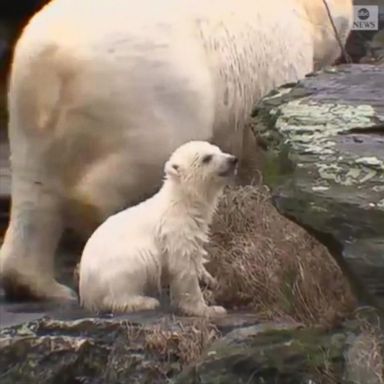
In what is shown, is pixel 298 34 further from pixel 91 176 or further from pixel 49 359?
pixel 49 359

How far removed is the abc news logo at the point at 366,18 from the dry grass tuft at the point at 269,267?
413 cm

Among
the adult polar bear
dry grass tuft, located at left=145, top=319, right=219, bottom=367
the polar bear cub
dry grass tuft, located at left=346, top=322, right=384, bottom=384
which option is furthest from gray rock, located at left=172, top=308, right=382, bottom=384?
the adult polar bear

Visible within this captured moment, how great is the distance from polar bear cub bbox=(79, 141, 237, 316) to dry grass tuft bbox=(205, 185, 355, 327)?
20 centimetres

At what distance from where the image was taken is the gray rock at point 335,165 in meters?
4.67

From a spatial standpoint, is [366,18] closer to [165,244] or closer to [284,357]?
[165,244]

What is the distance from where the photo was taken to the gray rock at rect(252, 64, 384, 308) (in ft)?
15.3

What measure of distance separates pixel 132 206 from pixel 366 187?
1186 millimetres

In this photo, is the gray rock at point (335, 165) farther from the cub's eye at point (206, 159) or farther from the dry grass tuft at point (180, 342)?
the dry grass tuft at point (180, 342)

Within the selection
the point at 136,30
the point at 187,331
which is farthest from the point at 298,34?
the point at 187,331

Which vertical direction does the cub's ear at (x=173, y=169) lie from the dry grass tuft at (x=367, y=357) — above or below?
above

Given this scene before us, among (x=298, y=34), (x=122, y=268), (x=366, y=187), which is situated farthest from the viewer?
(x=298, y=34)

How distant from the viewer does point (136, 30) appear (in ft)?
18.9

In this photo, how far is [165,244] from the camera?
5.23m

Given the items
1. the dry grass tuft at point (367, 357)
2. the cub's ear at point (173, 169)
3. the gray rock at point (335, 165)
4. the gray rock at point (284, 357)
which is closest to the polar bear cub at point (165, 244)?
the cub's ear at point (173, 169)
